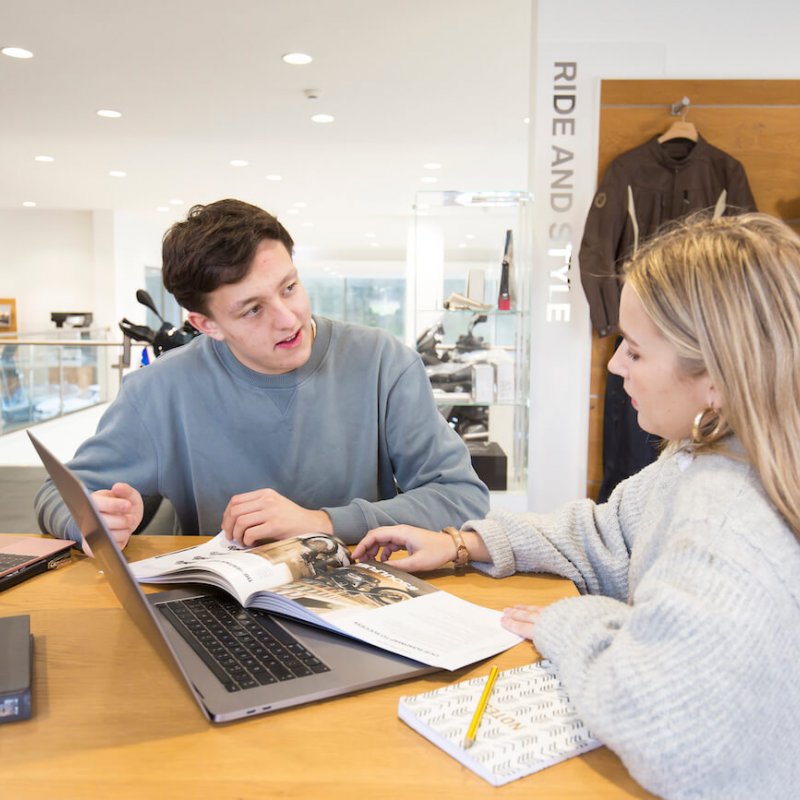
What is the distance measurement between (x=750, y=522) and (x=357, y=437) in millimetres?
997

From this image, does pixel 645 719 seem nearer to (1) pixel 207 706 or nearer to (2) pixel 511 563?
(1) pixel 207 706

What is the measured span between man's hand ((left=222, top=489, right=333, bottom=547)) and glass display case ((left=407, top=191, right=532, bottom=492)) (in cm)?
238

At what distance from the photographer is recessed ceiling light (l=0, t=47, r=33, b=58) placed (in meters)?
4.20

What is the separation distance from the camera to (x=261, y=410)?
1592 millimetres

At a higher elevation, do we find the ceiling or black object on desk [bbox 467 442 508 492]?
the ceiling

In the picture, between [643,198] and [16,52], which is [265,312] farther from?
[16,52]

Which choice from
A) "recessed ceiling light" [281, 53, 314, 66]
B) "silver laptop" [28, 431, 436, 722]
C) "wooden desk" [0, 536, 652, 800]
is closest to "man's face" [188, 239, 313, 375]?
"silver laptop" [28, 431, 436, 722]

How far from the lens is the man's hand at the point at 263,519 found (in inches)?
49.8

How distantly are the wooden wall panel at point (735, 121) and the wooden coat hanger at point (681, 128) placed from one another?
0.05 m

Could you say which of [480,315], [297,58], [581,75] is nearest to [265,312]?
[480,315]

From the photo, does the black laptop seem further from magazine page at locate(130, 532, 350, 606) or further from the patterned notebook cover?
the patterned notebook cover

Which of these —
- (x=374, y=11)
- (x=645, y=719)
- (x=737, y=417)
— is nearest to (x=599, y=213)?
(x=374, y=11)

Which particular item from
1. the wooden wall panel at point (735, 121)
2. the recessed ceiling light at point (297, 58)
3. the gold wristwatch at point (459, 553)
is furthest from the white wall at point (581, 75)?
the gold wristwatch at point (459, 553)

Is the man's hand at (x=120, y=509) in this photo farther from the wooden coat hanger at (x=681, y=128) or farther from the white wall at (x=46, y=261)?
the white wall at (x=46, y=261)
